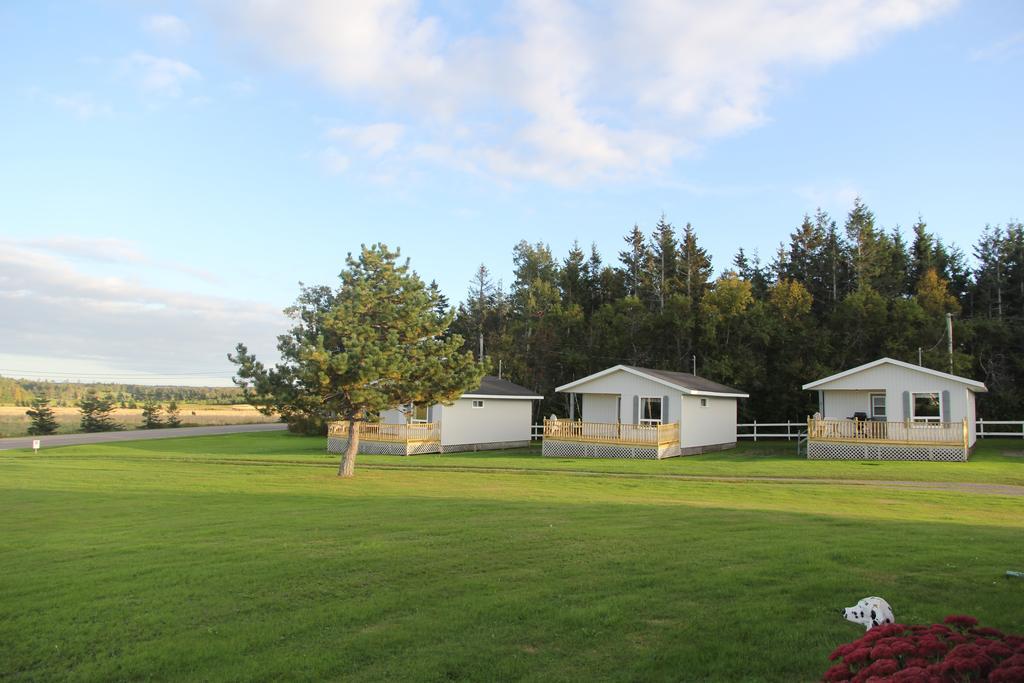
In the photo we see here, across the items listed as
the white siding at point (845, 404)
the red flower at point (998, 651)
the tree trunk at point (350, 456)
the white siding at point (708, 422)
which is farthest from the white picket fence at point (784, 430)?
the red flower at point (998, 651)

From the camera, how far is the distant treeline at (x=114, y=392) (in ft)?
341

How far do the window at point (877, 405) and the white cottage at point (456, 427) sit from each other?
15.2m

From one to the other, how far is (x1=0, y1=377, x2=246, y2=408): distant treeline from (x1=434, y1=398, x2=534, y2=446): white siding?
78142mm

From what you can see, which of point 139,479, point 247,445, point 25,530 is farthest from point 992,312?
point 25,530

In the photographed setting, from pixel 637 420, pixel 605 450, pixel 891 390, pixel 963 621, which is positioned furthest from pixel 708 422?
pixel 963 621

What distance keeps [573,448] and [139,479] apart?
16375 mm

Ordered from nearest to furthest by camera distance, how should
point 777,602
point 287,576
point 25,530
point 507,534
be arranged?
1. point 777,602
2. point 287,576
3. point 507,534
4. point 25,530

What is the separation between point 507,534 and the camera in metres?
10.1

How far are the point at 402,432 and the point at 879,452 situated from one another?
18.9m

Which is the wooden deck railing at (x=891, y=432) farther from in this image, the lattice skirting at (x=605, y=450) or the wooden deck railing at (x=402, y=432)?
→ the wooden deck railing at (x=402, y=432)

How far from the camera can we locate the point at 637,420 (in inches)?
1196

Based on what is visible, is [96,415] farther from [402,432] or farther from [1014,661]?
[1014,661]

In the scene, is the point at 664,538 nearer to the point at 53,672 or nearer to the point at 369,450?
the point at 53,672

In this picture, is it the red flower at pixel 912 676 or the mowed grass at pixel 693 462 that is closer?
the red flower at pixel 912 676
